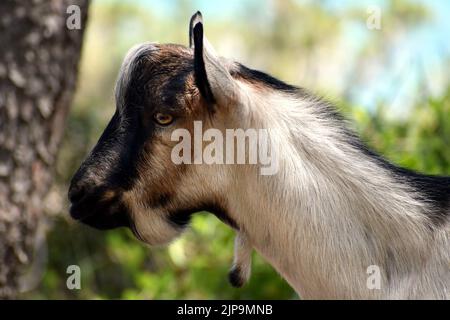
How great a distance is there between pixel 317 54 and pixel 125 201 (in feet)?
46.8

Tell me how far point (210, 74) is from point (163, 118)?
279mm

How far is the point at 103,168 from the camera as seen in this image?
315cm

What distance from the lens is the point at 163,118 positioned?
10.1ft

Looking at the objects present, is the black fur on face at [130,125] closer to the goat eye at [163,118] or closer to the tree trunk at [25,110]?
the goat eye at [163,118]

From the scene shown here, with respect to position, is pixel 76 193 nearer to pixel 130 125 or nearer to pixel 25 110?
pixel 130 125

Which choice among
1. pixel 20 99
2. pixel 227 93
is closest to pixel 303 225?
pixel 227 93

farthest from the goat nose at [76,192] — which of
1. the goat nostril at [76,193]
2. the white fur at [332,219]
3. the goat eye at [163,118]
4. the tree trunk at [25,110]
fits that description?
the tree trunk at [25,110]

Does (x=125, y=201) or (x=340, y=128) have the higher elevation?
(x=340, y=128)

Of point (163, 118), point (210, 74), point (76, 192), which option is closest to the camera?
point (210, 74)

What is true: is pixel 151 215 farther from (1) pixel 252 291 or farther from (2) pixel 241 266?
(1) pixel 252 291

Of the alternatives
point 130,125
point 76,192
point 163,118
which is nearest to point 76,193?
point 76,192

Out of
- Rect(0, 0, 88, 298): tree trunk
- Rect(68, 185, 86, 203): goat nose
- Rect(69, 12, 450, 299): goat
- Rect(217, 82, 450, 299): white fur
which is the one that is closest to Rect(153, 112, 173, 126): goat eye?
Rect(69, 12, 450, 299): goat

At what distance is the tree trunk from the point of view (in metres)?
5.06

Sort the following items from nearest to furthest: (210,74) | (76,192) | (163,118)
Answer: (210,74), (163,118), (76,192)
